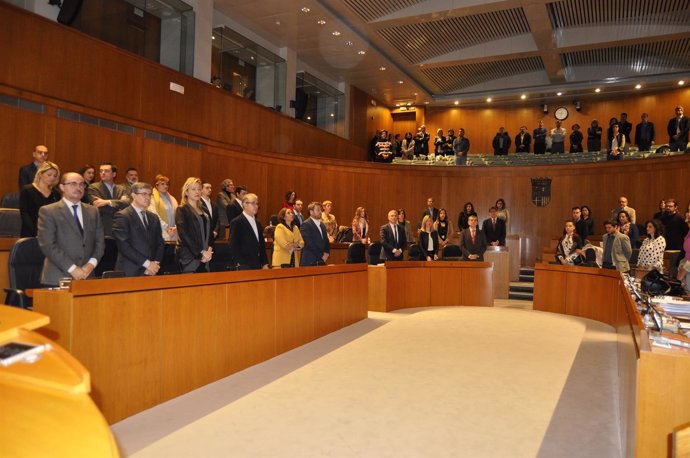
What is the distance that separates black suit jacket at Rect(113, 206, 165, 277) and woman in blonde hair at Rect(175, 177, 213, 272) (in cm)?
48

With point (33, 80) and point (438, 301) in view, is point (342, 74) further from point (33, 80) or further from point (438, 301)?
point (33, 80)

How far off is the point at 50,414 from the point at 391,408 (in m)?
2.72

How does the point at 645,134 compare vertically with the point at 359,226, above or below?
above

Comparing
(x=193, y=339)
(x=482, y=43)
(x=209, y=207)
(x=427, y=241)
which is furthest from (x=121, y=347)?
(x=482, y=43)

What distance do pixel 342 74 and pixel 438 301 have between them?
28.0 feet

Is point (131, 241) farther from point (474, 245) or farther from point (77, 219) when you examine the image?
point (474, 245)

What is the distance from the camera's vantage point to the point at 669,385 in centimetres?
192

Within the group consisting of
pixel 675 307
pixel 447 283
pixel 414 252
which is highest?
pixel 414 252

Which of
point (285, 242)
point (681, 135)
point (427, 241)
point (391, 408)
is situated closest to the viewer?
point (391, 408)

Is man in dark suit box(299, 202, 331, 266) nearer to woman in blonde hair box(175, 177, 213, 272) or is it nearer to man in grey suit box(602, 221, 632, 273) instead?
woman in blonde hair box(175, 177, 213, 272)

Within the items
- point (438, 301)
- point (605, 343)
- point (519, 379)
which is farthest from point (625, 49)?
point (519, 379)

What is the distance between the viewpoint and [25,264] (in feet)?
11.7

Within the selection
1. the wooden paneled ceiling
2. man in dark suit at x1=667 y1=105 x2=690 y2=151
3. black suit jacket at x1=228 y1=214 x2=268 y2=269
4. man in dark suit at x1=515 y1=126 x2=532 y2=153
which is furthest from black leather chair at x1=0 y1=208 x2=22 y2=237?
man in dark suit at x1=515 y1=126 x2=532 y2=153

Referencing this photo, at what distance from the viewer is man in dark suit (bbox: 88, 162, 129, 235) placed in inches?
212
